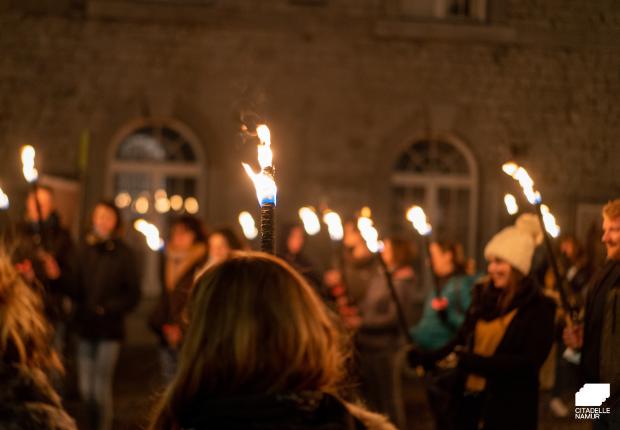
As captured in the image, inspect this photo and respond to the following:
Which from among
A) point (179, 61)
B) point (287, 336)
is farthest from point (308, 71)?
point (287, 336)

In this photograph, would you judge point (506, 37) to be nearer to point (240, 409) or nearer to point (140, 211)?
point (140, 211)

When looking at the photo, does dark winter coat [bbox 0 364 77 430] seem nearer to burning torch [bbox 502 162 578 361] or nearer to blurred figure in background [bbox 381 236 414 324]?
burning torch [bbox 502 162 578 361]

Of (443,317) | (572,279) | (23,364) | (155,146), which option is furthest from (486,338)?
(155,146)

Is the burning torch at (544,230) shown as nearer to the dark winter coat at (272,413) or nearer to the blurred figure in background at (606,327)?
the blurred figure in background at (606,327)

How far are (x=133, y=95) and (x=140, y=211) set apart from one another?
1588mm

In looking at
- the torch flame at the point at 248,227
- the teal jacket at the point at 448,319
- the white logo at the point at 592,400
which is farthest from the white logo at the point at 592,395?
the torch flame at the point at 248,227

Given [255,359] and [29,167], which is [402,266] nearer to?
[29,167]

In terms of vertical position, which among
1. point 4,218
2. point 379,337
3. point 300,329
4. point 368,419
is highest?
point 4,218

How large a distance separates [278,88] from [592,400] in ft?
27.3

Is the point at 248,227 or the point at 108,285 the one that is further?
the point at 248,227

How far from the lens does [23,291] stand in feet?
9.18

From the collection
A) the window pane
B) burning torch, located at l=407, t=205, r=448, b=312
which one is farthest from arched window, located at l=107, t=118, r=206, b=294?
burning torch, located at l=407, t=205, r=448, b=312

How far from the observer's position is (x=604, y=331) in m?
3.88

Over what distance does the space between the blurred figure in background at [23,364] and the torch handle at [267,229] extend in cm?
74
